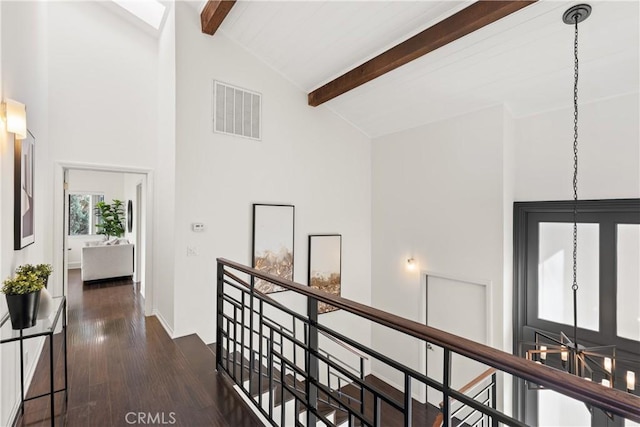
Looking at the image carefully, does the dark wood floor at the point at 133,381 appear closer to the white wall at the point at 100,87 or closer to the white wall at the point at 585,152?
the white wall at the point at 100,87

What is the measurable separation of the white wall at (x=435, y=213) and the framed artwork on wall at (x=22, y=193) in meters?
4.40

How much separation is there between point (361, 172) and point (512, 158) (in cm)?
227

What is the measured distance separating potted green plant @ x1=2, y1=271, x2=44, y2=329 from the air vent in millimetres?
2484

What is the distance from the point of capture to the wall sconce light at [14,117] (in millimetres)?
1863

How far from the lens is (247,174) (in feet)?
13.4

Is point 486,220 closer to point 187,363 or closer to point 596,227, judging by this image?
point 596,227

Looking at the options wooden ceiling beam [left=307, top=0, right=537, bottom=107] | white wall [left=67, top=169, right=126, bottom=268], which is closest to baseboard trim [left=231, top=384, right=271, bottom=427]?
wooden ceiling beam [left=307, top=0, right=537, bottom=107]

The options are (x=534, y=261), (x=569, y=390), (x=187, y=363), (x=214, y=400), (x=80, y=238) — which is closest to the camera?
(x=569, y=390)

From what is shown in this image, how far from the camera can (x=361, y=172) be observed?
5434mm

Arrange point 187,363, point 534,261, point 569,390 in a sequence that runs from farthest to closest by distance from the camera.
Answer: point 534,261
point 187,363
point 569,390

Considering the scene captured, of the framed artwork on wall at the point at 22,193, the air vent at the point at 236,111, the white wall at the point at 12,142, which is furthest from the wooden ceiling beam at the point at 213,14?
the framed artwork on wall at the point at 22,193

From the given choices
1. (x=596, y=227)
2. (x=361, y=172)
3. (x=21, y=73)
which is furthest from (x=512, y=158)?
(x=21, y=73)

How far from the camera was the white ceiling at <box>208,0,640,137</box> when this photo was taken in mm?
2777

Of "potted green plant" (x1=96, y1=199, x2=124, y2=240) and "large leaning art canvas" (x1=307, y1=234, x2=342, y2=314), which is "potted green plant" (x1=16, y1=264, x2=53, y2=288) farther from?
"potted green plant" (x1=96, y1=199, x2=124, y2=240)
